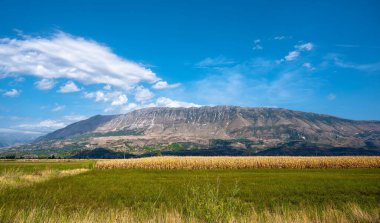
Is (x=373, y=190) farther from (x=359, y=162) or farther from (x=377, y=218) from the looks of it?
(x=359, y=162)

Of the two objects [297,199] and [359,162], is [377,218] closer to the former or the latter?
[297,199]

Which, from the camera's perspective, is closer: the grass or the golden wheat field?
the grass

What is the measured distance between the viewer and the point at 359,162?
6203 centimetres

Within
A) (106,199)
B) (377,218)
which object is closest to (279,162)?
(106,199)

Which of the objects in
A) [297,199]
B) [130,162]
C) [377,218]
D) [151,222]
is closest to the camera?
[151,222]

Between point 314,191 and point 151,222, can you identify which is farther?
point 314,191

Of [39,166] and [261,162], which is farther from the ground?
[261,162]

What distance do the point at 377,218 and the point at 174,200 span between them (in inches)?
509

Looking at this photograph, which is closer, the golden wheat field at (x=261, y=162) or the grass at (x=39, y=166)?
the grass at (x=39, y=166)

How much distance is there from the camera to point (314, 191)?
24734mm

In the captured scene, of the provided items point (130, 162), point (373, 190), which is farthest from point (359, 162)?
point (130, 162)

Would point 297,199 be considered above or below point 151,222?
below

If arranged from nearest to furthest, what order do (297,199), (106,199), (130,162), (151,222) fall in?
(151,222)
(297,199)
(106,199)
(130,162)

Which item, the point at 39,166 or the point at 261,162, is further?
the point at 39,166
